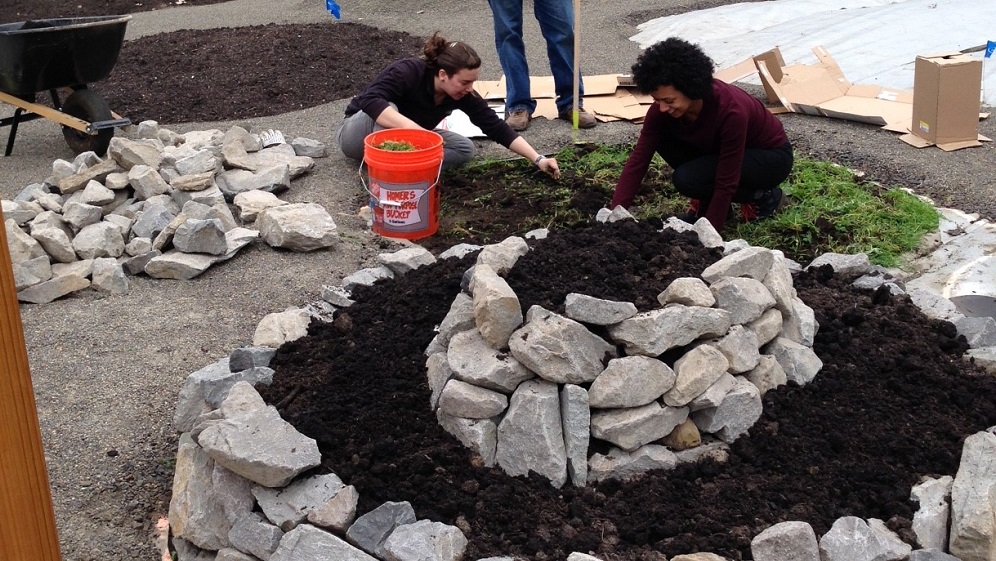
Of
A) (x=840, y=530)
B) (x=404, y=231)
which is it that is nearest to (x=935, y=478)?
(x=840, y=530)

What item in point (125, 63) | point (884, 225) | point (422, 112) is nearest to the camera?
point (884, 225)

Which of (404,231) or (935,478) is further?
(404,231)

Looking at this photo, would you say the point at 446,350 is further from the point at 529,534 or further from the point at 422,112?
the point at 422,112

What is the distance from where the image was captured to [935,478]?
2844mm

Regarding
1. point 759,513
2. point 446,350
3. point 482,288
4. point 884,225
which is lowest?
point 884,225

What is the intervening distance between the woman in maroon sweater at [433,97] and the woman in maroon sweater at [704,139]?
2.31ft

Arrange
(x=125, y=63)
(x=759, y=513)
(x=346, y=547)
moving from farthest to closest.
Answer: (x=125, y=63), (x=759, y=513), (x=346, y=547)

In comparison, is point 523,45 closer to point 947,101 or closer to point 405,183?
point 405,183

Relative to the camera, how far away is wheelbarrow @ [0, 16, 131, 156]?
19.1ft

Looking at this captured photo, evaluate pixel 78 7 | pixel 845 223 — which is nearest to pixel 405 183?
pixel 845 223

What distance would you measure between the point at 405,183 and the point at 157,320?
144 cm

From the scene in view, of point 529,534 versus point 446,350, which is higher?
point 446,350

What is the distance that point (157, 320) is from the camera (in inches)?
166

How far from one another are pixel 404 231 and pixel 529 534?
2659 millimetres
